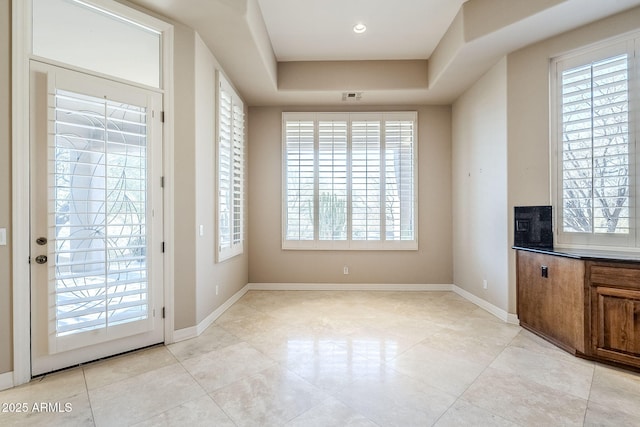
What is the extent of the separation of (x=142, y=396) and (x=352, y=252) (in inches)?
132

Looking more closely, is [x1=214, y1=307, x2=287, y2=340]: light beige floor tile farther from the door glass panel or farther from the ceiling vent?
the ceiling vent

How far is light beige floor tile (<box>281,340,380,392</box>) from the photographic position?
84.5 inches

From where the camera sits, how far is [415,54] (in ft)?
13.3

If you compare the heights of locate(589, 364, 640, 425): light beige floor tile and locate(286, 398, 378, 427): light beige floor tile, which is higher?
locate(286, 398, 378, 427): light beige floor tile

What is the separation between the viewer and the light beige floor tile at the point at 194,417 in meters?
1.69

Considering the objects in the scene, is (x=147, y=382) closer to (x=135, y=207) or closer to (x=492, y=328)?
(x=135, y=207)

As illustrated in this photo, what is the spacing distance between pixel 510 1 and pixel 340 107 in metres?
2.53

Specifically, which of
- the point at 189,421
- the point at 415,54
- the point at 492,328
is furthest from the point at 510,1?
the point at 189,421

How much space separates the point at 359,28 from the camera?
3.43 meters

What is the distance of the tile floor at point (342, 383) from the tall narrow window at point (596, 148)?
4.21ft

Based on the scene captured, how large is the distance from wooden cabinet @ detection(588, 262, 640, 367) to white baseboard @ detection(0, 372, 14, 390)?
455 centimetres

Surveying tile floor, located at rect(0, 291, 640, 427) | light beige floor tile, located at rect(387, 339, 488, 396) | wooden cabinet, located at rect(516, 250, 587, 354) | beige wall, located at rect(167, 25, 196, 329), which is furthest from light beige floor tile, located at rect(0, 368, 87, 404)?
wooden cabinet, located at rect(516, 250, 587, 354)

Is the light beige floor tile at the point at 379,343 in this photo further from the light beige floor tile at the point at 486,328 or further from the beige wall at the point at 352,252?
the beige wall at the point at 352,252

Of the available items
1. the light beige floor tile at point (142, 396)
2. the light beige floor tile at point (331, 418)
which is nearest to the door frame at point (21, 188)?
the light beige floor tile at point (142, 396)
